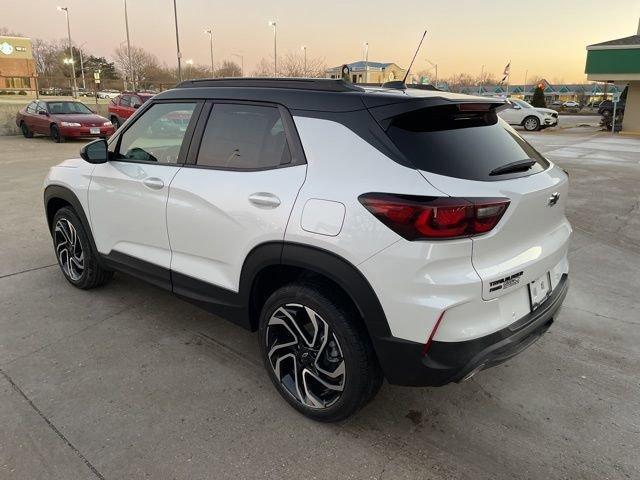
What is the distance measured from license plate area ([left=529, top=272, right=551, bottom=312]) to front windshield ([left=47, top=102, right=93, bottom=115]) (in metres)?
18.3

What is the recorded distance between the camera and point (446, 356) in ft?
7.06

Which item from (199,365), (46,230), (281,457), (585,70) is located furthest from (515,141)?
(585,70)

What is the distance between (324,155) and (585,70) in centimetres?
2516

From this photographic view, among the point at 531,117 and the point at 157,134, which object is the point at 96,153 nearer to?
the point at 157,134

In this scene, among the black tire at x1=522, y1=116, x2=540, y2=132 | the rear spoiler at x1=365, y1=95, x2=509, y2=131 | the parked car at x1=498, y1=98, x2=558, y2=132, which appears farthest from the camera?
the black tire at x1=522, y1=116, x2=540, y2=132

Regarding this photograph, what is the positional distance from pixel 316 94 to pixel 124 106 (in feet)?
62.8

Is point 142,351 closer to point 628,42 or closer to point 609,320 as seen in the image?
point 609,320

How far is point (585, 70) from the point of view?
899 inches

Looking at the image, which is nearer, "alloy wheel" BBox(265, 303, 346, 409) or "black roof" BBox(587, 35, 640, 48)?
"alloy wheel" BBox(265, 303, 346, 409)

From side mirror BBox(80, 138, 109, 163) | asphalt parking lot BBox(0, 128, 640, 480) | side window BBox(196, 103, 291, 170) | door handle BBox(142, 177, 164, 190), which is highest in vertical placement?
side window BBox(196, 103, 291, 170)

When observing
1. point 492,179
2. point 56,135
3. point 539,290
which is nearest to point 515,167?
point 492,179

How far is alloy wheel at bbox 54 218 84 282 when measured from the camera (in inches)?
165

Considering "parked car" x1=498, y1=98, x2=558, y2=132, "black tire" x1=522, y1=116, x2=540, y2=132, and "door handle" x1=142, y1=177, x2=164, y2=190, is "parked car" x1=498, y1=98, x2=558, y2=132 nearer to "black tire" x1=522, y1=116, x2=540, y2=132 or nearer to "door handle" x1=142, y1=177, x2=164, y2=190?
"black tire" x1=522, y1=116, x2=540, y2=132

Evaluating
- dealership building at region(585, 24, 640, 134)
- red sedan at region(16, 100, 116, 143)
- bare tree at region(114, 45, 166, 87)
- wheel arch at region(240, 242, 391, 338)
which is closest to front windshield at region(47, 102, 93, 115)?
red sedan at region(16, 100, 116, 143)
